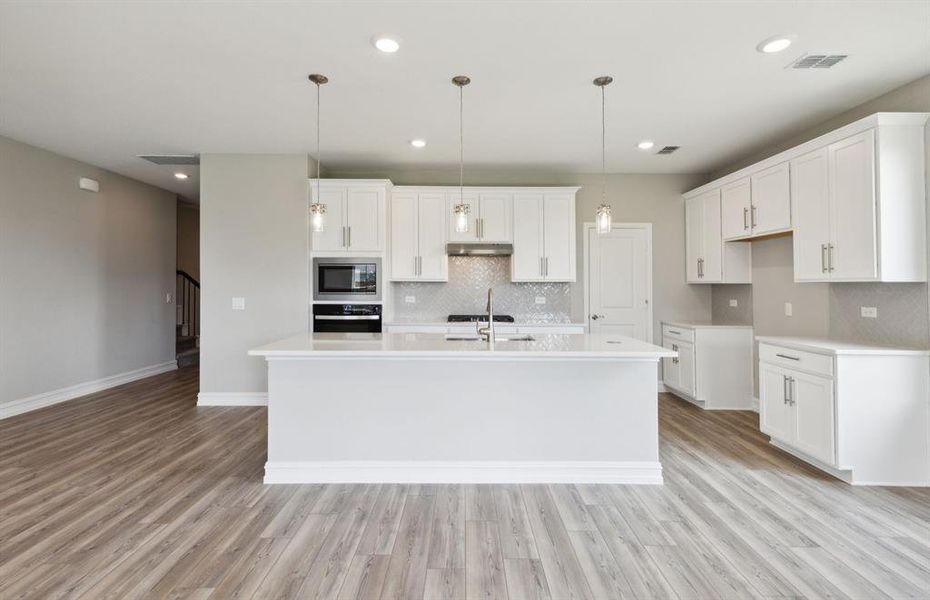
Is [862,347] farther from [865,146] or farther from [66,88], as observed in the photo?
[66,88]

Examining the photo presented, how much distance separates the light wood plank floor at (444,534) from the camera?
1.97 meters

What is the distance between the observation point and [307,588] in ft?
6.41

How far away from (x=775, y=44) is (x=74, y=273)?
23.2ft

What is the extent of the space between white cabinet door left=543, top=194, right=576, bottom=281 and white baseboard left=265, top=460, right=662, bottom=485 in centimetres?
Result: 270

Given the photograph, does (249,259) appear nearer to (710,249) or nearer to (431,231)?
(431,231)

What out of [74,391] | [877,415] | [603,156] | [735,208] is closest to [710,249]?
[735,208]

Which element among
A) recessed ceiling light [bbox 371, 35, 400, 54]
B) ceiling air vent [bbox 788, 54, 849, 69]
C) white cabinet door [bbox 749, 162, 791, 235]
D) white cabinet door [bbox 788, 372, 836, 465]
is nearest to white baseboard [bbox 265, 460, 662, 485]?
white cabinet door [bbox 788, 372, 836, 465]

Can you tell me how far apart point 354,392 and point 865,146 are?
388 cm

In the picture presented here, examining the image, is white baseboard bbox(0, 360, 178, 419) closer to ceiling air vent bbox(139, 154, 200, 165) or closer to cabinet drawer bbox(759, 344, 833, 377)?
ceiling air vent bbox(139, 154, 200, 165)

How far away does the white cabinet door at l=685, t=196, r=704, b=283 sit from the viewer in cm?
534

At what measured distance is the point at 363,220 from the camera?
5.04 metres

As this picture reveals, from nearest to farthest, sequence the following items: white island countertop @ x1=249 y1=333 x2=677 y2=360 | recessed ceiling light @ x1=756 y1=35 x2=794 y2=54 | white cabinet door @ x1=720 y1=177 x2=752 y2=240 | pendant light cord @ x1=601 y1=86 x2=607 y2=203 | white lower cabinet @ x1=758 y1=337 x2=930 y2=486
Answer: recessed ceiling light @ x1=756 y1=35 x2=794 y2=54 < white island countertop @ x1=249 y1=333 x2=677 y2=360 < white lower cabinet @ x1=758 y1=337 x2=930 y2=486 < pendant light cord @ x1=601 y1=86 x2=607 y2=203 < white cabinet door @ x1=720 y1=177 x2=752 y2=240

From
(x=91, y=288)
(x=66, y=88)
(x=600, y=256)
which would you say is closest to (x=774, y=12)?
(x=600, y=256)

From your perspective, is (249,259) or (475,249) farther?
(475,249)
